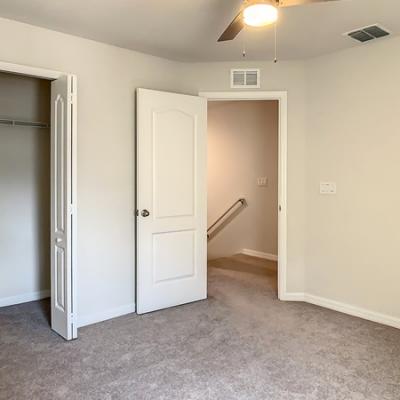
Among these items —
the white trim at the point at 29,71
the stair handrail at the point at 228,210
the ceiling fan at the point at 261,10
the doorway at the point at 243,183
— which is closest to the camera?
the ceiling fan at the point at 261,10

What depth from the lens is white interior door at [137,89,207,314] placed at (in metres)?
3.62

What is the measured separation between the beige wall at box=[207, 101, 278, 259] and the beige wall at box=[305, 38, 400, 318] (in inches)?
79.1

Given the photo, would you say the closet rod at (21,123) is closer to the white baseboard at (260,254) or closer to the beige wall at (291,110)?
the beige wall at (291,110)

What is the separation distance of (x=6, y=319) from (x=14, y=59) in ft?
7.48

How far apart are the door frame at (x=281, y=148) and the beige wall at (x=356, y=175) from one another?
24 centimetres

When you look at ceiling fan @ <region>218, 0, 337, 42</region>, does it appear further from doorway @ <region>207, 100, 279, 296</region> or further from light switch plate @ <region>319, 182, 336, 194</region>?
doorway @ <region>207, 100, 279, 296</region>

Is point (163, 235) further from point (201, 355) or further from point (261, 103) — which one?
point (261, 103)

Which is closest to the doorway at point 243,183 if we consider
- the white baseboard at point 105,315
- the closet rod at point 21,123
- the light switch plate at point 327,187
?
the light switch plate at point 327,187

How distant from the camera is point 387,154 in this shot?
3.38 m

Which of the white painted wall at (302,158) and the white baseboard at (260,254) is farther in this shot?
the white baseboard at (260,254)

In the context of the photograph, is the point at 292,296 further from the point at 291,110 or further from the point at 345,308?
the point at 291,110

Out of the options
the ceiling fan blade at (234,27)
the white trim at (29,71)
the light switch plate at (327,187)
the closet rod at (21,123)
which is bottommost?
the light switch plate at (327,187)

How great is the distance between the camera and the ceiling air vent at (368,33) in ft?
10.1

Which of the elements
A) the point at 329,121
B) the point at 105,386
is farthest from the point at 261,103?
the point at 105,386
